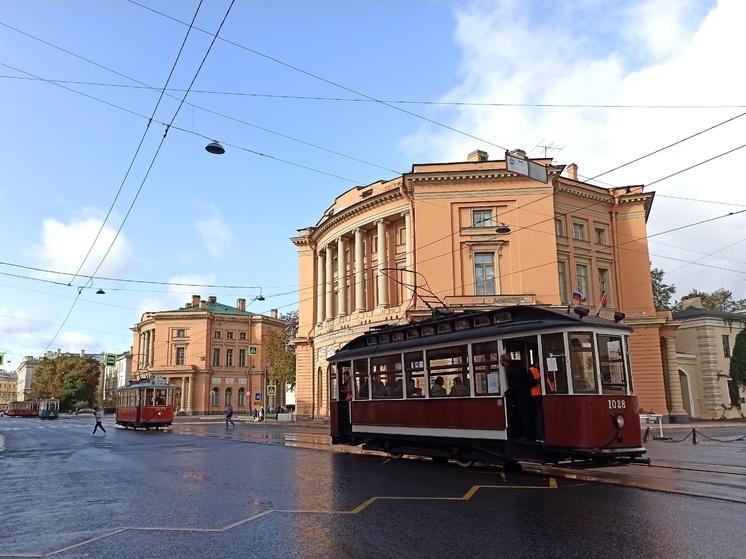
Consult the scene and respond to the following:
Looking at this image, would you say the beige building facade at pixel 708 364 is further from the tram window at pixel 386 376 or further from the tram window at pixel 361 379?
the tram window at pixel 386 376

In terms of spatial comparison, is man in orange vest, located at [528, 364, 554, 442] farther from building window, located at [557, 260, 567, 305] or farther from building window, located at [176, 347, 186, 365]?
building window, located at [176, 347, 186, 365]

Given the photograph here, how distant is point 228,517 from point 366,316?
32.2 m

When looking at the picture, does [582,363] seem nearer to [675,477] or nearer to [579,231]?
[675,477]

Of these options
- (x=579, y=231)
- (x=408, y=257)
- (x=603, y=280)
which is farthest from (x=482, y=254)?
(x=603, y=280)

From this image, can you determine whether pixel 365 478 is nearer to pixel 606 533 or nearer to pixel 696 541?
pixel 606 533

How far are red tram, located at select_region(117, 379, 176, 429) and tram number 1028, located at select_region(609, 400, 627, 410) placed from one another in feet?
98.1

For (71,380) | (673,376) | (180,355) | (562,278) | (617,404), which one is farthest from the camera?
(71,380)

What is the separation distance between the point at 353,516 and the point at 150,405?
30554 mm

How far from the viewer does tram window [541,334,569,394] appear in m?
10.4

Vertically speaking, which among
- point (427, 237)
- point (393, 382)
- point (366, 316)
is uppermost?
point (427, 237)

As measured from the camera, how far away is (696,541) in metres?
5.87

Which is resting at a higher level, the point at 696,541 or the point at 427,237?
the point at 427,237

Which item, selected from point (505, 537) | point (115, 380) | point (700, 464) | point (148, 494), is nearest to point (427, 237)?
point (700, 464)

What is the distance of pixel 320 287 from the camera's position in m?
47.2
